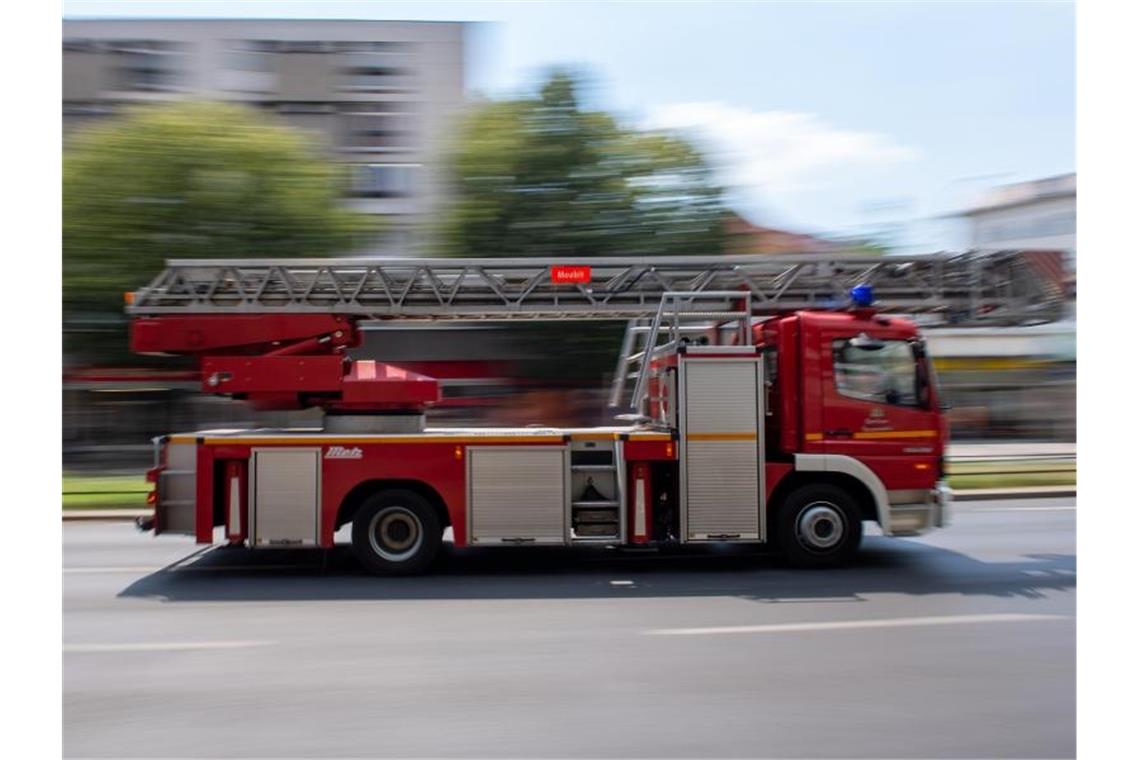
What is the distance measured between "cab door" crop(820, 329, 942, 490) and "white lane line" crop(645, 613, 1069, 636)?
89.5 inches

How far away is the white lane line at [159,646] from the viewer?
7.37m

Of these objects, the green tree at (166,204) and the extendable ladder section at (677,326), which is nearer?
the extendable ladder section at (677,326)

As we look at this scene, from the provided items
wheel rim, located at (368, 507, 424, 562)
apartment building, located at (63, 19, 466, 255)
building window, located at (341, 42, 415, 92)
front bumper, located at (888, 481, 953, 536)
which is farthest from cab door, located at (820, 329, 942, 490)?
building window, located at (341, 42, 415, 92)

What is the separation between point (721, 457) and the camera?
10062 mm

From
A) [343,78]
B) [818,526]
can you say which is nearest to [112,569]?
Answer: [818,526]

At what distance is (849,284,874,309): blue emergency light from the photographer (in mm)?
10289

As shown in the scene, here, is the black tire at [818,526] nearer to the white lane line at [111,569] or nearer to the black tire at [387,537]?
the black tire at [387,537]

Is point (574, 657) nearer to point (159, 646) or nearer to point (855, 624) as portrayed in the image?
point (855, 624)

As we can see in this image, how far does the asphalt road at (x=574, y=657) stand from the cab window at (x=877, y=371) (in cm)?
179

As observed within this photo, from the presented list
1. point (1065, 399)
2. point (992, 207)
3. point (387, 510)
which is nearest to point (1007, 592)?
point (387, 510)

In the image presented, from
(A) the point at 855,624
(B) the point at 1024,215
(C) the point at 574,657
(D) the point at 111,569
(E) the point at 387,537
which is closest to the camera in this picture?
(C) the point at 574,657

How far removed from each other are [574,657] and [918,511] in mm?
4779

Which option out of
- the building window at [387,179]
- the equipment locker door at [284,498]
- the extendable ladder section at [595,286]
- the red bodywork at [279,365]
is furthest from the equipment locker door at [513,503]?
the building window at [387,179]

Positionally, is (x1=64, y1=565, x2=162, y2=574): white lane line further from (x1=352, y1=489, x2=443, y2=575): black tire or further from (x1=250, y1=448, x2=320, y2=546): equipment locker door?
(x1=352, y1=489, x2=443, y2=575): black tire
